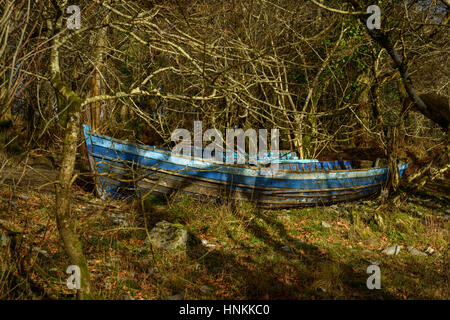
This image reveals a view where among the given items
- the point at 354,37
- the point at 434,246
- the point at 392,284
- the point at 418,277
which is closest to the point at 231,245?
the point at 392,284

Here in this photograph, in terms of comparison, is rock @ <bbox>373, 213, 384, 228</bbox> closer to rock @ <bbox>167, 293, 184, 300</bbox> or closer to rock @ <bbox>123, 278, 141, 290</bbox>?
rock @ <bbox>167, 293, 184, 300</bbox>

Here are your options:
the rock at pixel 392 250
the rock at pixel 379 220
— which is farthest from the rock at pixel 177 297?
the rock at pixel 379 220

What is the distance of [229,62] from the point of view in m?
9.61

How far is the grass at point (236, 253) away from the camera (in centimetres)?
411

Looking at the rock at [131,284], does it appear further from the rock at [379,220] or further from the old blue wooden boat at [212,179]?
the rock at [379,220]

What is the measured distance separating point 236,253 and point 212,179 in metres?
2.51

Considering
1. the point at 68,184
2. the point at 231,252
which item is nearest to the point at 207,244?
the point at 231,252

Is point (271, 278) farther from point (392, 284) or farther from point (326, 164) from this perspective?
point (326, 164)

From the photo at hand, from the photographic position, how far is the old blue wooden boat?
7.40m

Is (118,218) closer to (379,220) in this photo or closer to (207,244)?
(207,244)

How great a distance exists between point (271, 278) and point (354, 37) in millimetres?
7177

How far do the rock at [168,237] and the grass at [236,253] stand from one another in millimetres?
167

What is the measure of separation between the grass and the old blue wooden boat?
0.35 metres

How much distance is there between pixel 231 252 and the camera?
224 inches
